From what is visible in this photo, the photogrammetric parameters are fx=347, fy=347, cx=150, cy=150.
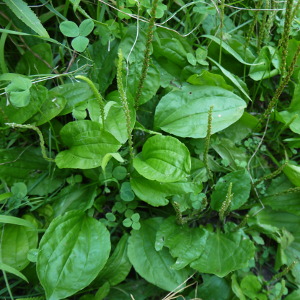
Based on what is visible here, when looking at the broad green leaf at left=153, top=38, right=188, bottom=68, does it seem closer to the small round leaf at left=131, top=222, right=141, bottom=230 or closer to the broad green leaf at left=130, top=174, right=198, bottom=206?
the broad green leaf at left=130, top=174, right=198, bottom=206

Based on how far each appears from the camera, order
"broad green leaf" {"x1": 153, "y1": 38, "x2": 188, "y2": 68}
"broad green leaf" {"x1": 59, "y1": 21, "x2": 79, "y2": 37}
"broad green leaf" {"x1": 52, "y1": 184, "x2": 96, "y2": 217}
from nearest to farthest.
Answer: "broad green leaf" {"x1": 59, "y1": 21, "x2": 79, "y2": 37} < "broad green leaf" {"x1": 52, "y1": 184, "x2": 96, "y2": 217} < "broad green leaf" {"x1": 153, "y1": 38, "x2": 188, "y2": 68}

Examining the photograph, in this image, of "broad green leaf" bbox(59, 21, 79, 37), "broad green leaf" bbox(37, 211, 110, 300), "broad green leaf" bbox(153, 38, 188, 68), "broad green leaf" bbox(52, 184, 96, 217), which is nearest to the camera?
"broad green leaf" bbox(37, 211, 110, 300)

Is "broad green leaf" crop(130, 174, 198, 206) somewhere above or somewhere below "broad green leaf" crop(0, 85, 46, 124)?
below

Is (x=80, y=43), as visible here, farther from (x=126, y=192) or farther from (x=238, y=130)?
(x=238, y=130)

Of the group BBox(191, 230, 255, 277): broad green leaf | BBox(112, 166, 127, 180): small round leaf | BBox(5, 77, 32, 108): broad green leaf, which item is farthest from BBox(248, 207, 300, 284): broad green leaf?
BBox(5, 77, 32, 108): broad green leaf

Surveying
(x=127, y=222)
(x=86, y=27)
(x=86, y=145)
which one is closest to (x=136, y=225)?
→ (x=127, y=222)

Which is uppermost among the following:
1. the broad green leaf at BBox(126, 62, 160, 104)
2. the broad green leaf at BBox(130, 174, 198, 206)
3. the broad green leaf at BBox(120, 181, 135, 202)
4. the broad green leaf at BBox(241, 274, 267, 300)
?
the broad green leaf at BBox(126, 62, 160, 104)

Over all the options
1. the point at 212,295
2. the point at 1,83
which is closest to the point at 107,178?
the point at 1,83
